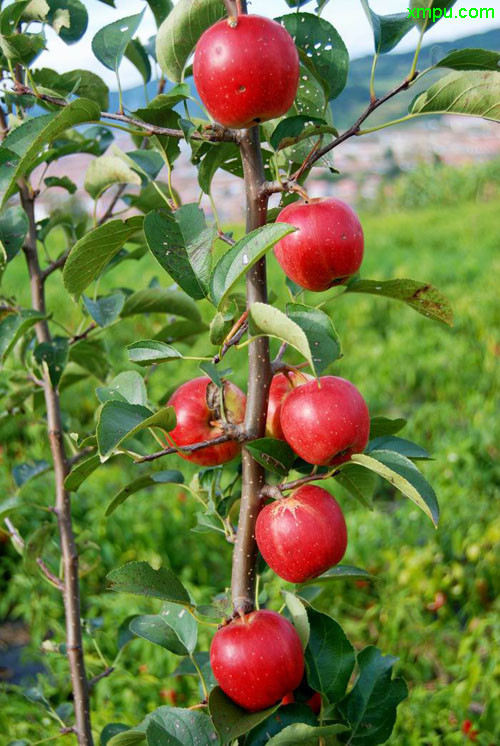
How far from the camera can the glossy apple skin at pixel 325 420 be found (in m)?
0.64

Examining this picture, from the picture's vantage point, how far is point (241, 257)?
1.95 ft

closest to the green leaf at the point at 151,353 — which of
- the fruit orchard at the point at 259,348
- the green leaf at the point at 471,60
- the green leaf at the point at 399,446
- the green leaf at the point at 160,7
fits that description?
the fruit orchard at the point at 259,348

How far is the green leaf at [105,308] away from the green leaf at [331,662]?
422 millimetres

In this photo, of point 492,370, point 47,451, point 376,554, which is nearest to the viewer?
point 376,554

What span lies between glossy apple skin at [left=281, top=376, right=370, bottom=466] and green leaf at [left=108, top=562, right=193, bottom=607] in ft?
0.56

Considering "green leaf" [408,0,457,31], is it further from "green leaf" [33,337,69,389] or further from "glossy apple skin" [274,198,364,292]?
"green leaf" [33,337,69,389]

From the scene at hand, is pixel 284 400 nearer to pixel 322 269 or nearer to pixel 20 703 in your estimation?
pixel 322 269

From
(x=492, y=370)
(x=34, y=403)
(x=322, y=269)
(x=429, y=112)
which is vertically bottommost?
(x=492, y=370)

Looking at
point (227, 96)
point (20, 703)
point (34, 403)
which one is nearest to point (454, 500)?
point (20, 703)

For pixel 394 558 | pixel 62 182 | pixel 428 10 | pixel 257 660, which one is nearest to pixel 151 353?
pixel 257 660

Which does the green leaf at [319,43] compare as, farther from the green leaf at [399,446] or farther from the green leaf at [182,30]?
the green leaf at [399,446]

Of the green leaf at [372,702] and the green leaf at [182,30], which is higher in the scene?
the green leaf at [182,30]

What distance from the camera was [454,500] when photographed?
84.6 inches

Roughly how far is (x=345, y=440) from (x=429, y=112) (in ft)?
0.95
